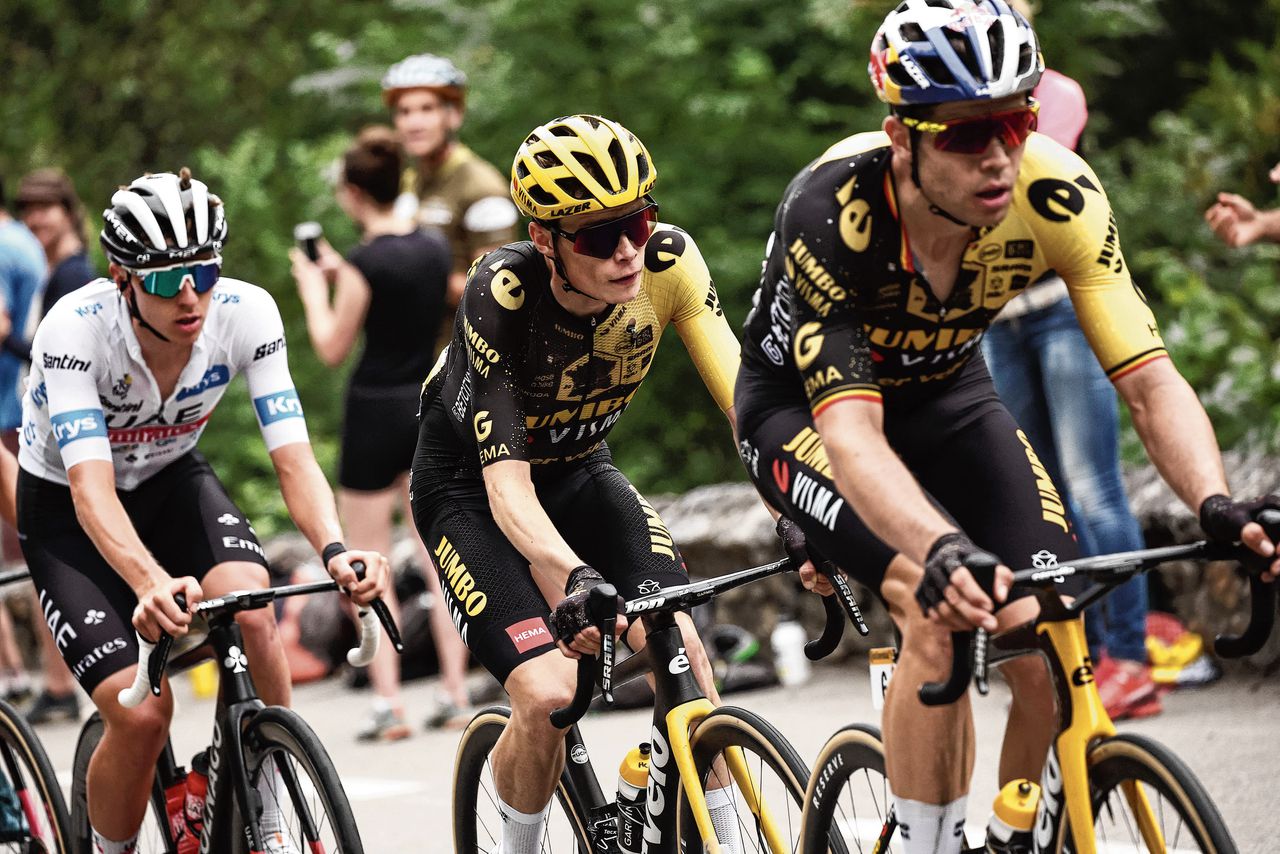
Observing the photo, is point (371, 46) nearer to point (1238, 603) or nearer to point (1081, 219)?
point (1238, 603)

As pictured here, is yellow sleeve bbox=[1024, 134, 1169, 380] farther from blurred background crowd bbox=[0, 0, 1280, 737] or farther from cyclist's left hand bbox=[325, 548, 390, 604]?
blurred background crowd bbox=[0, 0, 1280, 737]

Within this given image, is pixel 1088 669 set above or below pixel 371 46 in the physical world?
below

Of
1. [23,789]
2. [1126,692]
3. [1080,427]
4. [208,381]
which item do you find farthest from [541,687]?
[1126,692]

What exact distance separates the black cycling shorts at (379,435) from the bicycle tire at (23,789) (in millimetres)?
2475

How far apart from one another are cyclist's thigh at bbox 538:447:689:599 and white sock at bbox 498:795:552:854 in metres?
0.61

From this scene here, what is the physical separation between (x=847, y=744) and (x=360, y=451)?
4.61 metres

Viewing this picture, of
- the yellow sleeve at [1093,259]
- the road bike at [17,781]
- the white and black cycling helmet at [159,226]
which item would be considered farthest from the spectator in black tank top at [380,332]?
the yellow sleeve at [1093,259]

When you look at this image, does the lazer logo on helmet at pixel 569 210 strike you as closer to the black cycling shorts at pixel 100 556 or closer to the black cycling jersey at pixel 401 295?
the black cycling shorts at pixel 100 556

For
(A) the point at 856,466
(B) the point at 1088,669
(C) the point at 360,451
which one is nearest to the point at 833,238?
(A) the point at 856,466

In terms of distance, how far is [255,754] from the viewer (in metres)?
4.81

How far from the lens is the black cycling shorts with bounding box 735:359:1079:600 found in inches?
151

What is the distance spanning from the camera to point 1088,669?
3574mm

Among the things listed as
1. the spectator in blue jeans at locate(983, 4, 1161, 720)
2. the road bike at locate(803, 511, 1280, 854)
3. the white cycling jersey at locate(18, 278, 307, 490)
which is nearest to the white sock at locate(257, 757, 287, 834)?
the white cycling jersey at locate(18, 278, 307, 490)

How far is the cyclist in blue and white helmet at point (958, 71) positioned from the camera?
3525 mm
